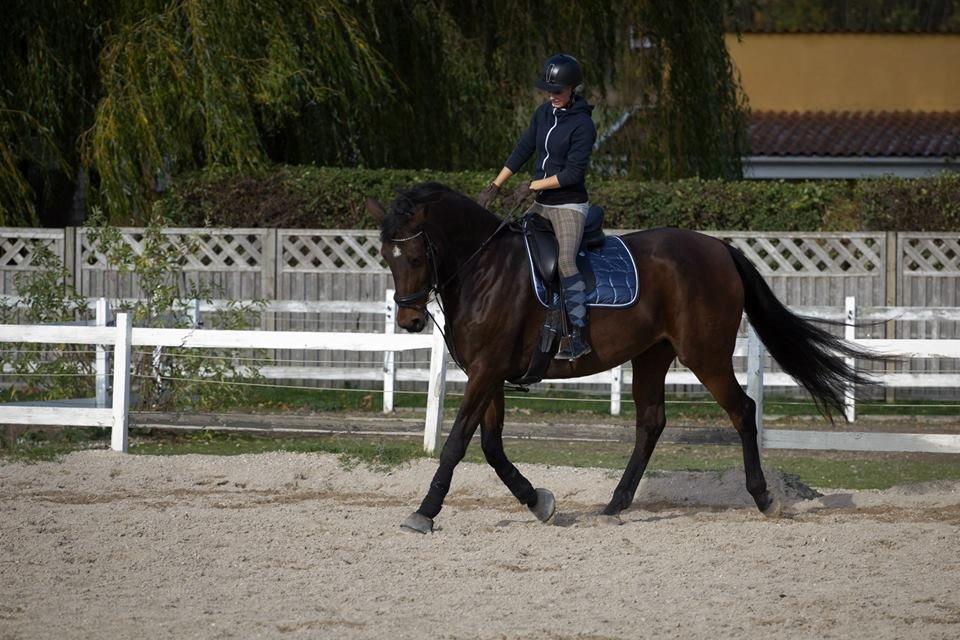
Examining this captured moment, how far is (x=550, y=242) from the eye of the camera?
26.0 feet

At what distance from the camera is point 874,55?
31.0m

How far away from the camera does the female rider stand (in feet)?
25.6

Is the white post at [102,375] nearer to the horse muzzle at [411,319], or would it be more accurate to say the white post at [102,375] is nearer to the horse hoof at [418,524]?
the horse hoof at [418,524]

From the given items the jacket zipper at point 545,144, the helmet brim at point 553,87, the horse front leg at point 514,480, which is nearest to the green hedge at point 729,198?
the jacket zipper at point 545,144

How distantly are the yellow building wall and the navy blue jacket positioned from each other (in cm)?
2397

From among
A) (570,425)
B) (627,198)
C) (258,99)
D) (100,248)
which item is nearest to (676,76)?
(627,198)

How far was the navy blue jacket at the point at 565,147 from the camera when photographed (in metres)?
7.81

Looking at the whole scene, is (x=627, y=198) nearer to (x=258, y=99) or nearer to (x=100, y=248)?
(x=258, y=99)

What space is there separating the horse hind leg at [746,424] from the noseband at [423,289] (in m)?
2.04

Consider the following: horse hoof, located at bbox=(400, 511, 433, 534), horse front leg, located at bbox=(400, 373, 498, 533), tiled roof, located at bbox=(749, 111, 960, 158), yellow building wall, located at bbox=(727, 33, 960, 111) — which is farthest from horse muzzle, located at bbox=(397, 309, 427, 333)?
yellow building wall, located at bbox=(727, 33, 960, 111)

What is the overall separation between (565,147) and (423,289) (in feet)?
4.40

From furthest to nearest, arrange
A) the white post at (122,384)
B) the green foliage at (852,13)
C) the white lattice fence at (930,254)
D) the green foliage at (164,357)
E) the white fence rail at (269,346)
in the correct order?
the green foliage at (852,13) → the white lattice fence at (930,254) → the green foliage at (164,357) → the white post at (122,384) → the white fence rail at (269,346)

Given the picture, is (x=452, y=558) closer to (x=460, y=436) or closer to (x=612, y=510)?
(x=460, y=436)

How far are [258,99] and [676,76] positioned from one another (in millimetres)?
6571
